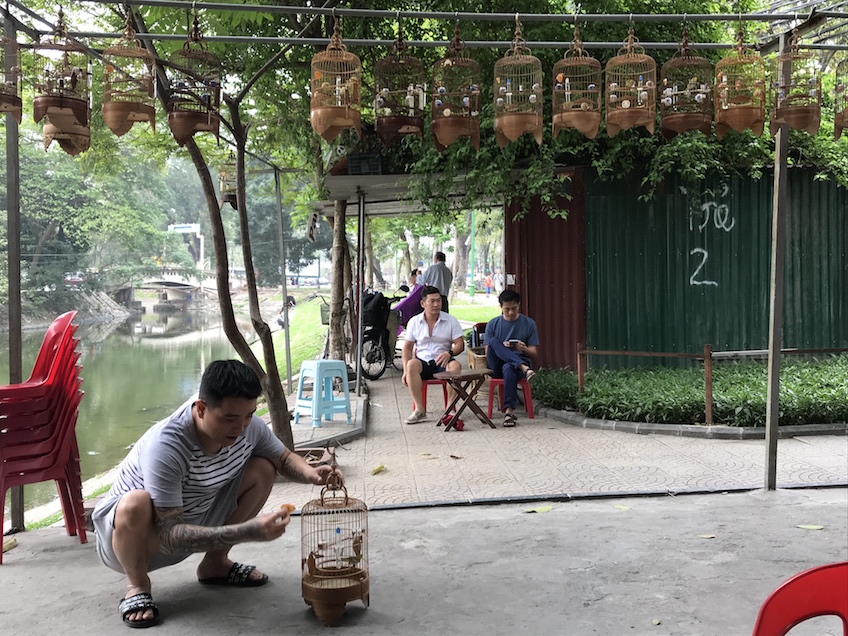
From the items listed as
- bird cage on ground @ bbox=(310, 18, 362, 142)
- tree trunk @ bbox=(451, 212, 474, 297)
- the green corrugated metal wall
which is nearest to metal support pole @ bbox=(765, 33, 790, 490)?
bird cage on ground @ bbox=(310, 18, 362, 142)

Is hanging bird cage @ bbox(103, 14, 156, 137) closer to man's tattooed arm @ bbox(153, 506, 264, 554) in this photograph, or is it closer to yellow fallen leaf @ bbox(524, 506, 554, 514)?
man's tattooed arm @ bbox(153, 506, 264, 554)

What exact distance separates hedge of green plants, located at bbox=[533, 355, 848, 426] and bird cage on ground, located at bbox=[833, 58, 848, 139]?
10.2 ft

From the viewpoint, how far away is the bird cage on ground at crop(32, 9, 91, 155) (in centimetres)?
422

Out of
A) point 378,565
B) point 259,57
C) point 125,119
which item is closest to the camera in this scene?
point 378,565

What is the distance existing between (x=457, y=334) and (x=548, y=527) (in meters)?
4.14

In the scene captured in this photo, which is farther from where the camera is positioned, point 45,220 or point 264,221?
point 264,221

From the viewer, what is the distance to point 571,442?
24.3ft

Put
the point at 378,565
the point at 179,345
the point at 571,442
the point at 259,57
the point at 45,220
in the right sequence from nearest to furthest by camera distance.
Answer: the point at 378,565 → the point at 571,442 → the point at 259,57 → the point at 179,345 → the point at 45,220

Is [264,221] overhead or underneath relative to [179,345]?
overhead

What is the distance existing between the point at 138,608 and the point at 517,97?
3.89m

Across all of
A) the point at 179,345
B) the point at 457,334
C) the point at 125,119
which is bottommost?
the point at 179,345

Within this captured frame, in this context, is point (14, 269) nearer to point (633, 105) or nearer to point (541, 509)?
point (541, 509)

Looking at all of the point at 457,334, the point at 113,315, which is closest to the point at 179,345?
the point at 113,315

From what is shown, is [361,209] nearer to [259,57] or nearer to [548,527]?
[259,57]
